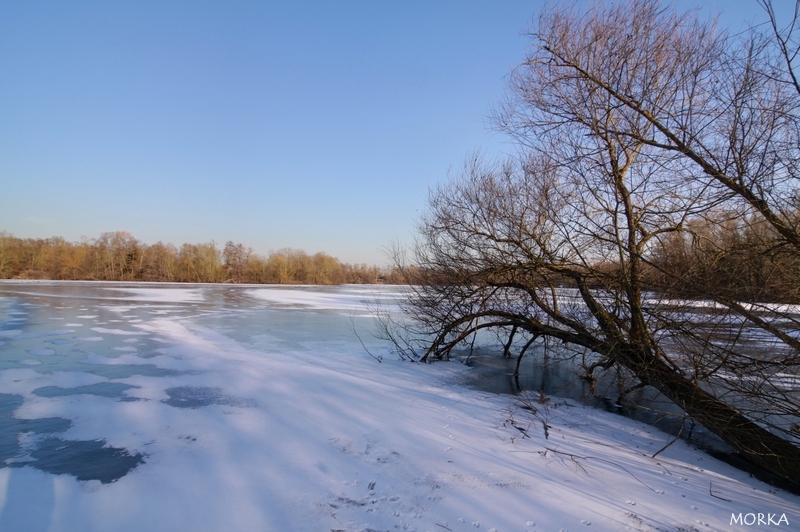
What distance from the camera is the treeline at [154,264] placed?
5744cm

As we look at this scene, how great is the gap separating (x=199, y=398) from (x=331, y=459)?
281 cm

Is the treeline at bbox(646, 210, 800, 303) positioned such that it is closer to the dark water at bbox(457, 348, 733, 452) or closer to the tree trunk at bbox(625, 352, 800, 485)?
the tree trunk at bbox(625, 352, 800, 485)

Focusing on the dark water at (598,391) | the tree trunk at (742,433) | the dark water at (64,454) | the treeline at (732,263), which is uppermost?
the treeline at (732,263)

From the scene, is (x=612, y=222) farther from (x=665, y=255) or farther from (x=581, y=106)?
(x=581, y=106)

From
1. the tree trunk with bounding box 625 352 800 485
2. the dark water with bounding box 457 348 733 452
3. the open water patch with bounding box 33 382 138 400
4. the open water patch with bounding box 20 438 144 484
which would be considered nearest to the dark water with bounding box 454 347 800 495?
the dark water with bounding box 457 348 733 452

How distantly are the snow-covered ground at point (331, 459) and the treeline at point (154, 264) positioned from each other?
47211 mm

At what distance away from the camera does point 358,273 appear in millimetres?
80125

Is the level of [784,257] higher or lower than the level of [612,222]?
lower

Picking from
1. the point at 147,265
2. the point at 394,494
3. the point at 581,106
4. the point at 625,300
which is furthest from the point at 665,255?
the point at 147,265

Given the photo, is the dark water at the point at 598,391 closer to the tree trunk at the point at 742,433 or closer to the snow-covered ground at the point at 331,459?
the tree trunk at the point at 742,433

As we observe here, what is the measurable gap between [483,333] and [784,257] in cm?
1159

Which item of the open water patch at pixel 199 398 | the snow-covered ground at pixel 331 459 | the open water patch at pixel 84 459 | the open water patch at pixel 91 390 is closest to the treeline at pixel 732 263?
the snow-covered ground at pixel 331 459

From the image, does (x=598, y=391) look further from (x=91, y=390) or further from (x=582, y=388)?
(x=91, y=390)

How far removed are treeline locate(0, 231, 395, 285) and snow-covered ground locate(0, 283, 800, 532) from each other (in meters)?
47.2
